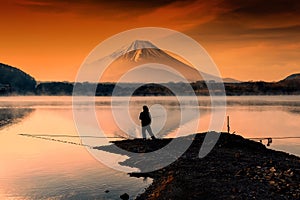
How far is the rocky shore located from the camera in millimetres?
17141

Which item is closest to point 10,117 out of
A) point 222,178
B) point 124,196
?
point 124,196

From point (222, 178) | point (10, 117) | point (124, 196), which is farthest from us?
point (10, 117)

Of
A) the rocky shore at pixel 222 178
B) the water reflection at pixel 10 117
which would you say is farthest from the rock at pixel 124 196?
the water reflection at pixel 10 117

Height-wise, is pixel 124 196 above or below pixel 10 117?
below

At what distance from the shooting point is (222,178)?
20250mm

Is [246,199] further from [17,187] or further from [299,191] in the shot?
[17,187]

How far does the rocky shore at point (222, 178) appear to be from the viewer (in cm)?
1714

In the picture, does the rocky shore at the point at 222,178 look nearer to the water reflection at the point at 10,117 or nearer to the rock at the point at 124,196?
the rock at the point at 124,196

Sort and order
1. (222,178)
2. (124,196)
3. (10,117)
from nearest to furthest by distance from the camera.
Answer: (124,196), (222,178), (10,117)

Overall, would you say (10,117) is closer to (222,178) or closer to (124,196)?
(124,196)

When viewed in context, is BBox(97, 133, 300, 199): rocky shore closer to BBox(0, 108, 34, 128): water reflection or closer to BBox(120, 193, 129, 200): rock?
BBox(120, 193, 129, 200): rock

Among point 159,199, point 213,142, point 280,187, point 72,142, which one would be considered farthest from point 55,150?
point 280,187

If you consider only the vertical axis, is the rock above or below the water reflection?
below

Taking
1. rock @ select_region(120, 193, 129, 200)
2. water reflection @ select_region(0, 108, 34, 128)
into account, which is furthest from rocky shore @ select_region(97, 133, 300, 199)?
water reflection @ select_region(0, 108, 34, 128)
